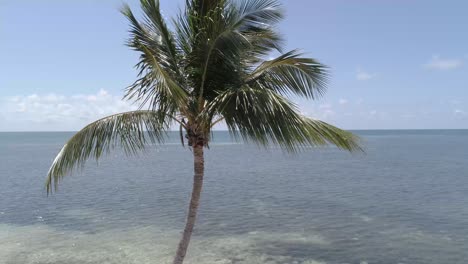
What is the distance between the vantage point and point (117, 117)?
7.17m

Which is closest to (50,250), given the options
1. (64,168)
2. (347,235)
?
(64,168)

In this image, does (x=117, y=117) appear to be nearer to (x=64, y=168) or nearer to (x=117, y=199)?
(x=64, y=168)

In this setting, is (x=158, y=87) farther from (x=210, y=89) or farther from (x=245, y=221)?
(x=245, y=221)

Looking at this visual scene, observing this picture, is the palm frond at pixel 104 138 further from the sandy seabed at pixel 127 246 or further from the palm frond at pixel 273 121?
the sandy seabed at pixel 127 246

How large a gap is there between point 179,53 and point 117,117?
1.58 metres

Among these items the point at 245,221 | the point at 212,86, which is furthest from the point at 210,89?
the point at 245,221

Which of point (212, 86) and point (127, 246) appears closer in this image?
point (212, 86)

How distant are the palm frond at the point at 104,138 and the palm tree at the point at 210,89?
16mm

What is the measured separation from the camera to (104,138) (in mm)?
7035

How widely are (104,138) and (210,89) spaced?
1980 mm

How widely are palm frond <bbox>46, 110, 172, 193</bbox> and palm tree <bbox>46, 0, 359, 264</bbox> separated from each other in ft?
0.05

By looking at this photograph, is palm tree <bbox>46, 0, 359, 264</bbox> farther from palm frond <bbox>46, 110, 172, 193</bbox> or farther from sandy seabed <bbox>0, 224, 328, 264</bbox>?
sandy seabed <bbox>0, 224, 328, 264</bbox>

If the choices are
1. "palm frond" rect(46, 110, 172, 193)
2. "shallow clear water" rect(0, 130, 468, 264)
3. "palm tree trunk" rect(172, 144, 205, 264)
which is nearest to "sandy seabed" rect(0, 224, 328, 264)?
"shallow clear water" rect(0, 130, 468, 264)

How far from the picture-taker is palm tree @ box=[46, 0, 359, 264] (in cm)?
661
